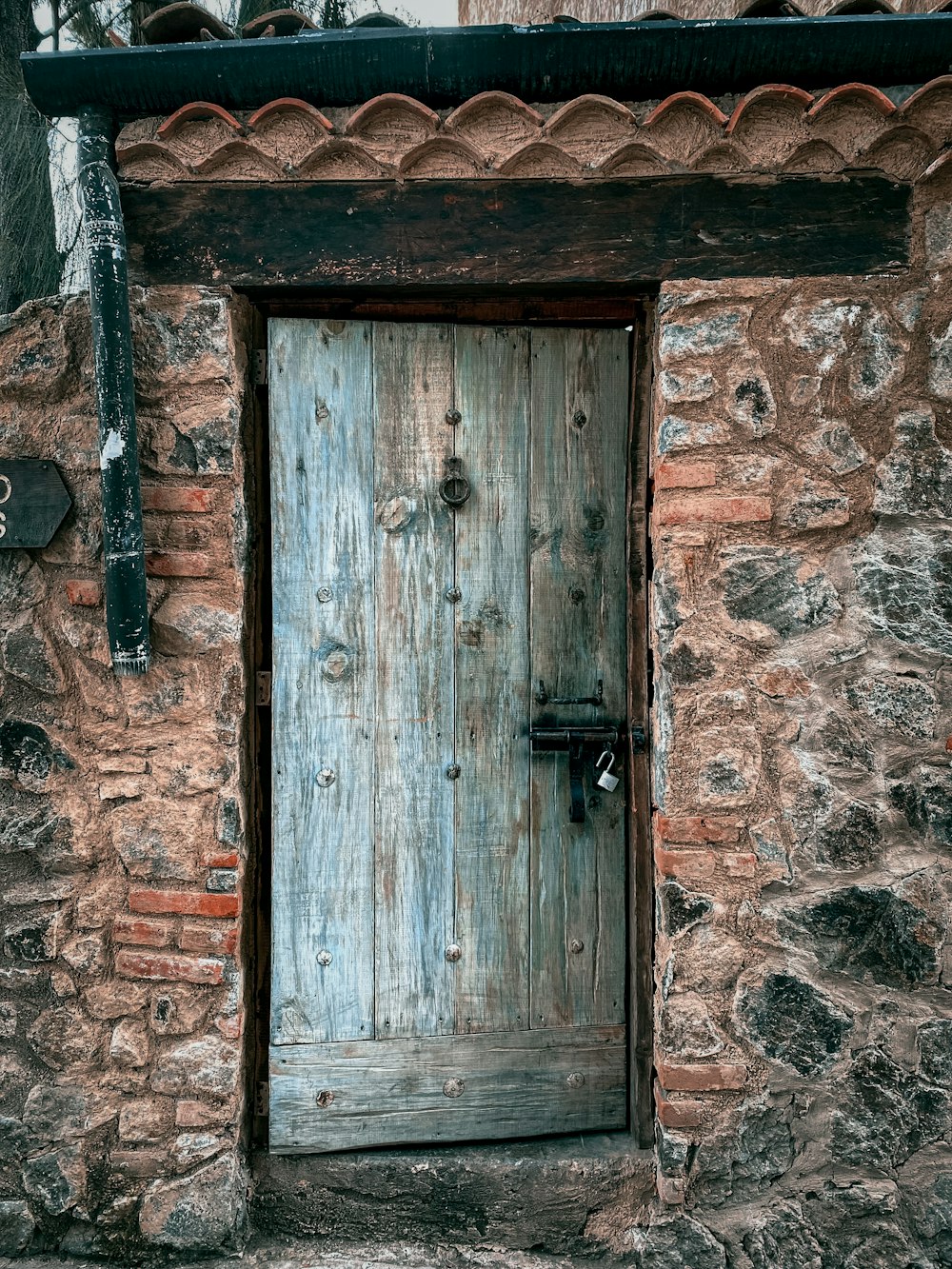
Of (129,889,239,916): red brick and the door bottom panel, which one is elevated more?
(129,889,239,916): red brick

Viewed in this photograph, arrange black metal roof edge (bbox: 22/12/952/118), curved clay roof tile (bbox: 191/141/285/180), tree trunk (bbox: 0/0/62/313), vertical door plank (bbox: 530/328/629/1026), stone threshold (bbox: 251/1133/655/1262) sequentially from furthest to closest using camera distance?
tree trunk (bbox: 0/0/62/313), vertical door plank (bbox: 530/328/629/1026), stone threshold (bbox: 251/1133/655/1262), curved clay roof tile (bbox: 191/141/285/180), black metal roof edge (bbox: 22/12/952/118)

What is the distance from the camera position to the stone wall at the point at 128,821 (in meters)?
2.33

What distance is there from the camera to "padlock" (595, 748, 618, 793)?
2.49 m

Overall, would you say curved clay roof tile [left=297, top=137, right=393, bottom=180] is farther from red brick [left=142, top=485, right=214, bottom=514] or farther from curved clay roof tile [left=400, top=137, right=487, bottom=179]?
red brick [left=142, top=485, right=214, bottom=514]

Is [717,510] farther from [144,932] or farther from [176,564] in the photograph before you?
[144,932]

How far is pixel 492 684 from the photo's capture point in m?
2.55

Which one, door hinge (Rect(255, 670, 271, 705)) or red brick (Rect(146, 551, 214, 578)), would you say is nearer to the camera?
red brick (Rect(146, 551, 214, 578))

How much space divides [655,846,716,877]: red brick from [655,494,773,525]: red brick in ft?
2.70

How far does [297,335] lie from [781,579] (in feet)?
4.59

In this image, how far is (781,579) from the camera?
231 cm

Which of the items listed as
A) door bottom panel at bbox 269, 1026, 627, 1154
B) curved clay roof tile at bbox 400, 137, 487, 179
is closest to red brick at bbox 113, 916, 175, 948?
door bottom panel at bbox 269, 1026, 627, 1154

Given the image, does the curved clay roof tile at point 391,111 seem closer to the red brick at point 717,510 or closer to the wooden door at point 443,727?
the wooden door at point 443,727

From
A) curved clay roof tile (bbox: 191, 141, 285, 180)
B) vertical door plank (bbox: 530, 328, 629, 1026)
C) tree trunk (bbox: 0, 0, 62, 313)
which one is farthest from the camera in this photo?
tree trunk (bbox: 0, 0, 62, 313)

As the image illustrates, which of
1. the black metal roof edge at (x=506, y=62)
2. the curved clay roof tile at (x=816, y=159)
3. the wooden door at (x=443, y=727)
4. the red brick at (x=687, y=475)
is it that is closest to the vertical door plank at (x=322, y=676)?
the wooden door at (x=443, y=727)
